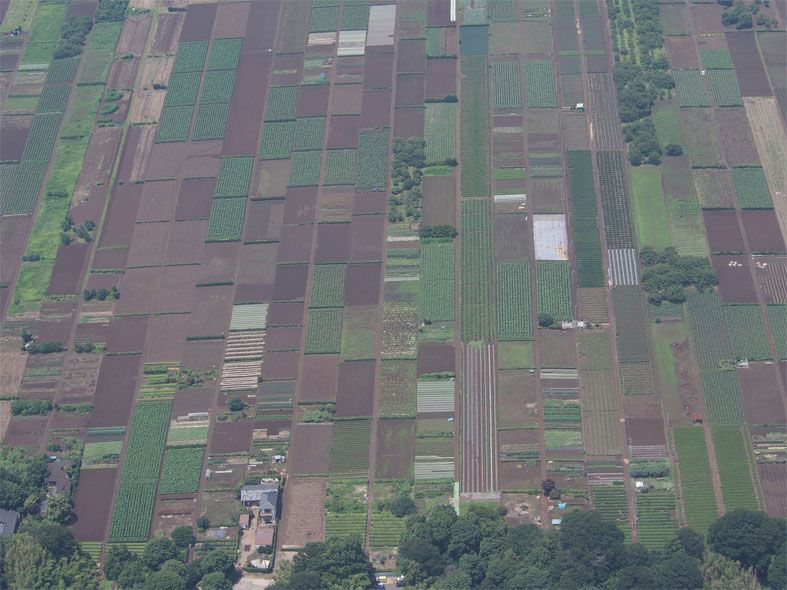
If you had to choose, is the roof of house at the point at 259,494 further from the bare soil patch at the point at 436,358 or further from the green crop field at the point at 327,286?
the green crop field at the point at 327,286

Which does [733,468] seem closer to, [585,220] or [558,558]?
[558,558]

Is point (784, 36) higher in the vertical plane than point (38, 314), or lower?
higher

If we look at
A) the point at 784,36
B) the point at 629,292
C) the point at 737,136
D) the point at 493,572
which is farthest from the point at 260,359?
the point at 784,36

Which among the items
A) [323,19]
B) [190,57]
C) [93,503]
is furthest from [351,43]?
[93,503]

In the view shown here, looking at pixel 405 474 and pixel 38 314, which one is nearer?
pixel 405 474

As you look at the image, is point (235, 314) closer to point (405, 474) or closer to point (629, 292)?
point (405, 474)

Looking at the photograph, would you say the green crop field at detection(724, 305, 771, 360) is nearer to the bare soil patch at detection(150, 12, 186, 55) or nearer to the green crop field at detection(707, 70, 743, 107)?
the green crop field at detection(707, 70, 743, 107)
